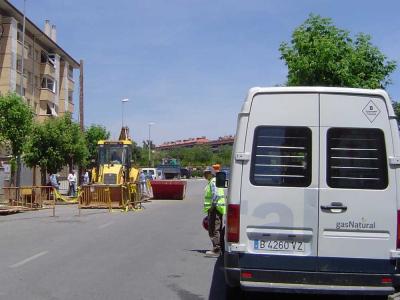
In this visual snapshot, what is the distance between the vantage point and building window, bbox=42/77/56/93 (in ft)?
196

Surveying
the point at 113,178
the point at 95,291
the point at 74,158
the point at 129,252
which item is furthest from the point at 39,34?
the point at 95,291

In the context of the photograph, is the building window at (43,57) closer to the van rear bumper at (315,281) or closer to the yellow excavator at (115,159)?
the yellow excavator at (115,159)

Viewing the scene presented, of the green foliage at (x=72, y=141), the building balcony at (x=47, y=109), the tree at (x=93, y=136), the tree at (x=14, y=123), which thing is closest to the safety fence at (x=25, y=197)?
the tree at (x=14, y=123)

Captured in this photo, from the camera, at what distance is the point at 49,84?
201 ft

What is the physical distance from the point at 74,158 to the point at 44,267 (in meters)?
26.1

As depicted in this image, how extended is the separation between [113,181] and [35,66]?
105ft

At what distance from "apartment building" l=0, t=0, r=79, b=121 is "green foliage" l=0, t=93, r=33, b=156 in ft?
39.2

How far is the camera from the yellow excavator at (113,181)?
25.9 meters

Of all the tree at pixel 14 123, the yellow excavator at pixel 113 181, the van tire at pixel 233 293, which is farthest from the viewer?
the tree at pixel 14 123

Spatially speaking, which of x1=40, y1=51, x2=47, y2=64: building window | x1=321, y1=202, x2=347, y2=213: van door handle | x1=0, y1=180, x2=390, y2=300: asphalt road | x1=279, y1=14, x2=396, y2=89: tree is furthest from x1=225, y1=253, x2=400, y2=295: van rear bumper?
x1=40, y1=51, x2=47, y2=64: building window

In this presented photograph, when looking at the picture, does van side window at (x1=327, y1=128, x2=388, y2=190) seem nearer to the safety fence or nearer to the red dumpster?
the safety fence

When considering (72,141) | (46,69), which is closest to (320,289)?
(72,141)

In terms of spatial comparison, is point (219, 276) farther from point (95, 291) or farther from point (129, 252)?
point (129, 252)

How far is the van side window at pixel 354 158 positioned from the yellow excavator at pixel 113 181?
766 inches
